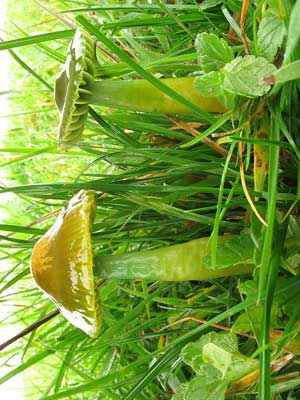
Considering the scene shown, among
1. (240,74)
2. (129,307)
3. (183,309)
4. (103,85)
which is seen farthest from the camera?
(129,307)

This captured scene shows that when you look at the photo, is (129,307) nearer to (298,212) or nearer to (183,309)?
(183,309)

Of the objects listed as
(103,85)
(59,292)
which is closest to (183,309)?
(59,292)

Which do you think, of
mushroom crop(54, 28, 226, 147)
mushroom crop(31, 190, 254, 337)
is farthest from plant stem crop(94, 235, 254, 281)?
mushroom crop(54, 28, 226, 147)

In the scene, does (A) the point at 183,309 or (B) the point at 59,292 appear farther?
(A) the point at 183,309

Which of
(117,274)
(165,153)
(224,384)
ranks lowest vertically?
(224,384)

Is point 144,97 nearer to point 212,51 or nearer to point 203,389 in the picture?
point 212,51
